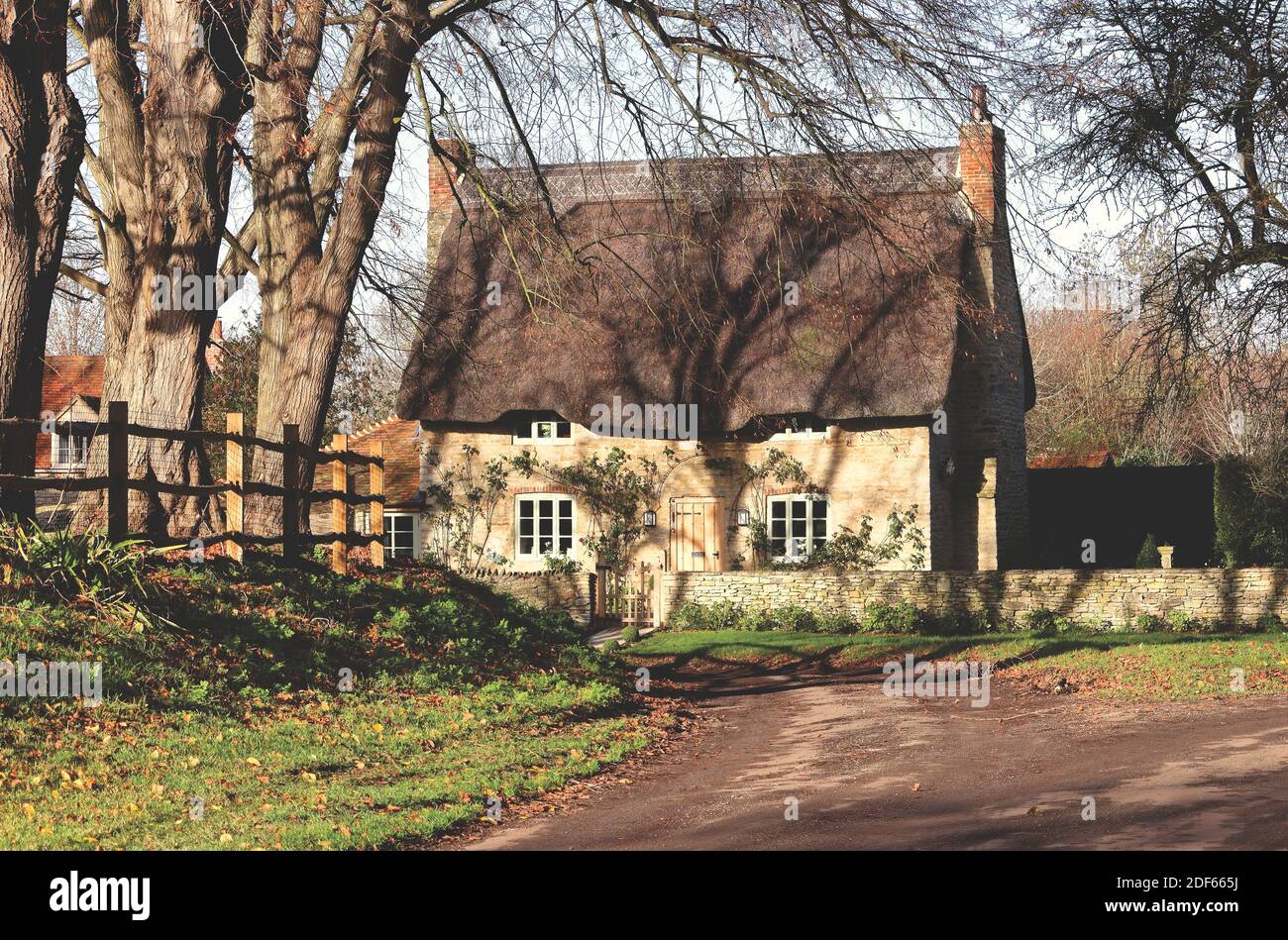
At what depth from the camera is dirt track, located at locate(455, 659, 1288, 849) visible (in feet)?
26.7

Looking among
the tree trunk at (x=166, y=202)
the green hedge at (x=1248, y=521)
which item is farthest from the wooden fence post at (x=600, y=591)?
the green hedge at (x=1248, y=521)

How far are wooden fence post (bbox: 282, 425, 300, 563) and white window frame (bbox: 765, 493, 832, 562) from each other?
13.9m

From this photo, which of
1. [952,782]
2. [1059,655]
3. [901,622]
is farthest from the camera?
[901,622]

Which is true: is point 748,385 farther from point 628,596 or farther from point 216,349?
point 216,349

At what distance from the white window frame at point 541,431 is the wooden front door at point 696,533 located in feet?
9.57

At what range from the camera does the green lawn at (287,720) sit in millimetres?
8664

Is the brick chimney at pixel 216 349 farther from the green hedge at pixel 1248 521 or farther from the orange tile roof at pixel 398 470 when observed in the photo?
the green hedge at pixel 1248 521

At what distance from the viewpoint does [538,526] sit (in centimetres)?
2978

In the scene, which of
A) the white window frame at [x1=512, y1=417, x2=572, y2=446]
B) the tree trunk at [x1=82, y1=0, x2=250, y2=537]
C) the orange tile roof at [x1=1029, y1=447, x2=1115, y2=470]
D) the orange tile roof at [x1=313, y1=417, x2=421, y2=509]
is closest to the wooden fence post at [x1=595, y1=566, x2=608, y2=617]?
the white window frame at [x1=512, y1=417, x2=572, y2=446]

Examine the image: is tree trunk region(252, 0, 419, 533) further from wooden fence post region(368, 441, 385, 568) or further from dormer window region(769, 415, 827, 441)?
dormer window region(769, 415, 827, 441)

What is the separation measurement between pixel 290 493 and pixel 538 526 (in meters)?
13.8

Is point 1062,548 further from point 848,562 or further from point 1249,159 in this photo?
point 1249,159

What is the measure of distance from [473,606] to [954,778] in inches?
345

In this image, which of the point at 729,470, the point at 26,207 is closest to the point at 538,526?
the point at 729,470
